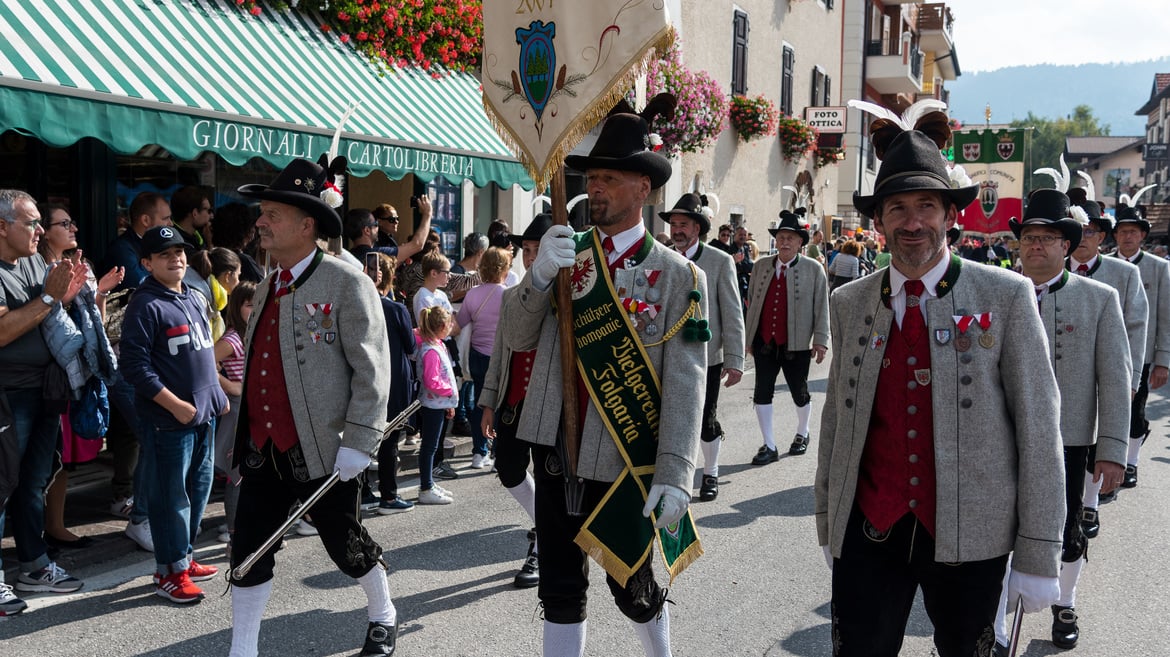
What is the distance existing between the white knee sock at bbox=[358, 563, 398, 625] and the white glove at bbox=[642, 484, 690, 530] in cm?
147

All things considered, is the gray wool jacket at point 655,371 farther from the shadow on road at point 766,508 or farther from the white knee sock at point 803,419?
the white knee sock at point 803,419

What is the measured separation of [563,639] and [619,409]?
0.86m

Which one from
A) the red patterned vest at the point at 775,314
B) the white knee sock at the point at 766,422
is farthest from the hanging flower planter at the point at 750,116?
the white knee sock at the point at 766,422

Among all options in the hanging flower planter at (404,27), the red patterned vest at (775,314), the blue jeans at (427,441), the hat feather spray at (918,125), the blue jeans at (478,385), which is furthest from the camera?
the hanging flower planter at (404,27)

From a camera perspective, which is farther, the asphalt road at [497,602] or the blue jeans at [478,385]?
the blue jeans at [478,385]

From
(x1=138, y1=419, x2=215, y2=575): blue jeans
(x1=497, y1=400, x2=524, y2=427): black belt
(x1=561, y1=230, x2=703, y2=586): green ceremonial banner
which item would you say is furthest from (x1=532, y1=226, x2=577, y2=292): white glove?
(x1=138, y1=419, x2=215, y2=575): blue jeans

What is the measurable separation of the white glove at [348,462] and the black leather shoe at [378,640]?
2.60 ft

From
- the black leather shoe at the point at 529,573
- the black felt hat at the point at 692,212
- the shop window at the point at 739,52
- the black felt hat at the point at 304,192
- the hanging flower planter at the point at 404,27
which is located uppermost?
the shop window at the point at 739,52

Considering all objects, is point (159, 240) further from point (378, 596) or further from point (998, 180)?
point (998, 180)

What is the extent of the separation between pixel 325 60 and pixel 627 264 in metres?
7.77

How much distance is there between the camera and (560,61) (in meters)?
3.72

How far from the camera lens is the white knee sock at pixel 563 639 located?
365 centimetres

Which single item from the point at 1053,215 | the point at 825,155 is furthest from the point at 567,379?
the point at 825,155

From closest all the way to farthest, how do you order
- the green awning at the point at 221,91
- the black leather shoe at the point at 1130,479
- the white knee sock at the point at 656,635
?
the white knee sock at the point at 656,635, the green awning at the point at 221,91, the black leather shoe at the point at 1130,479
